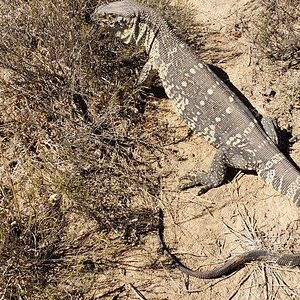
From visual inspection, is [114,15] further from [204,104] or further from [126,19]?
[204,104]

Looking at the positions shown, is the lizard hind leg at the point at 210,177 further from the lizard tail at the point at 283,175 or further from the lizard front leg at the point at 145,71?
the lizard front leg at the point at 145,71

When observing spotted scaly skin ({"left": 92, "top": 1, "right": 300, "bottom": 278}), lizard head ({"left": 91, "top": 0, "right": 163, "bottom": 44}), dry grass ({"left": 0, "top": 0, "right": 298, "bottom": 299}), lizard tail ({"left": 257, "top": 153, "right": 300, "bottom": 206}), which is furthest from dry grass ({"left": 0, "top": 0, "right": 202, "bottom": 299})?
lizard tail ({"left": 257, "top": 153, "right": 300, "bottom": 206})

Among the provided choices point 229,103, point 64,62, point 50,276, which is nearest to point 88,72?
point 64,62

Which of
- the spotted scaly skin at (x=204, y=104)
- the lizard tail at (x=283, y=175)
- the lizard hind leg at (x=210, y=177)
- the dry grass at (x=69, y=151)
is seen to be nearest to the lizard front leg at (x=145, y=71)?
the spotted scaly skin at (x=204, y=104)

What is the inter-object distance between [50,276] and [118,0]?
3826mm

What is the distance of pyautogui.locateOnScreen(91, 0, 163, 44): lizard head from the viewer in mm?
Result: 6285

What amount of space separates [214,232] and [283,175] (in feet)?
3.34

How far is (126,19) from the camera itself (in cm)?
631

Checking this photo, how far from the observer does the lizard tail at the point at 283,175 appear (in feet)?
18.6

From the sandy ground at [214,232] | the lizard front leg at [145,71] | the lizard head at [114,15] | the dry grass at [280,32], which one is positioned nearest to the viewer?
the sandy ground at [214,232]

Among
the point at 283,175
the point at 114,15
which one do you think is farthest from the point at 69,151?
the point at 283,175

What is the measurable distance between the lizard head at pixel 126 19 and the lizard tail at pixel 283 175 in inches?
88.8

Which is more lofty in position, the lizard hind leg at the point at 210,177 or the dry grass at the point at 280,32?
the dry grass at the point at 280,32

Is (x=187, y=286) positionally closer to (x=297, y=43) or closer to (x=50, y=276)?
(x=50, y=276)
